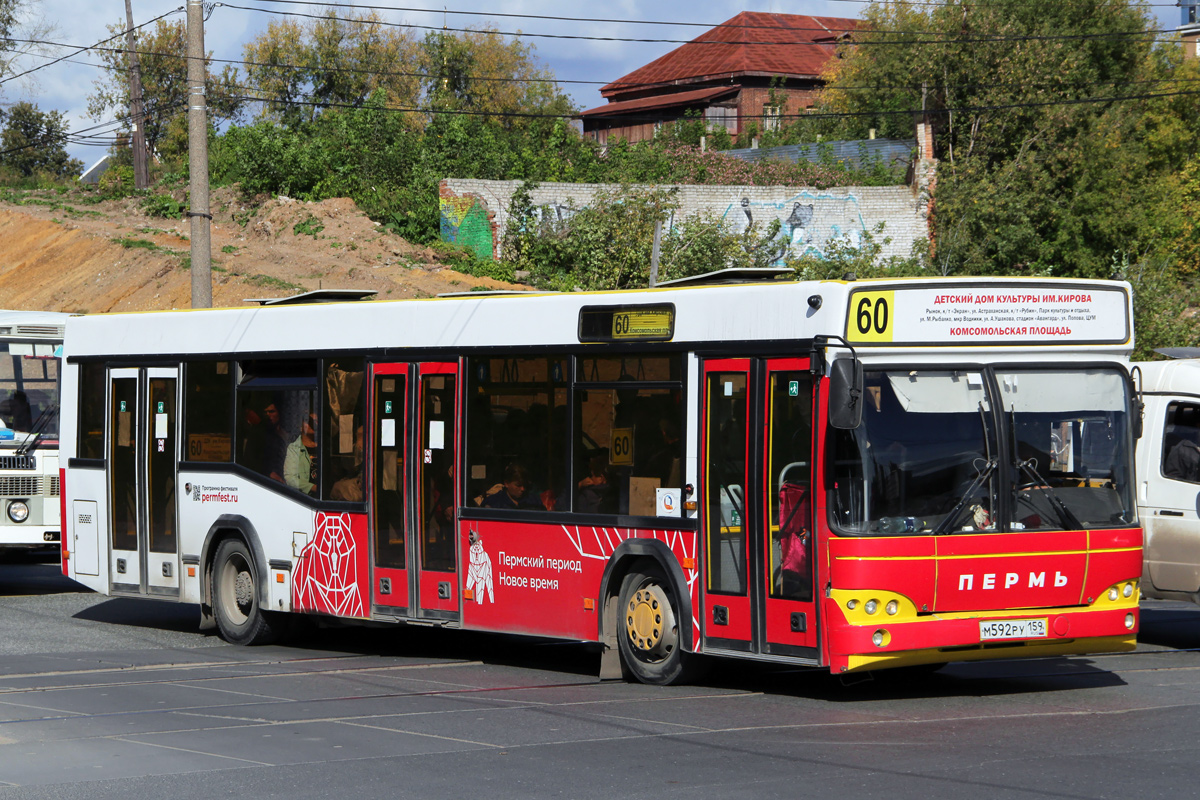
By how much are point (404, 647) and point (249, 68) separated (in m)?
68.4

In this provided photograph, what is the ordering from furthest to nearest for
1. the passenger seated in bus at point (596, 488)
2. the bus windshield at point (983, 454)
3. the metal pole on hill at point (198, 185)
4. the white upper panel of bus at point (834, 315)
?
the metal pole on hill at point (198, 185)
the passenger seated in bus at point (596, 488)
the white upper panel of bus at point (834, 315)
the bus windshield at point (983, 454)

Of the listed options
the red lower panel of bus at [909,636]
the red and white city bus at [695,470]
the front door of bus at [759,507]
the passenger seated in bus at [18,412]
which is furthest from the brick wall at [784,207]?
the red lower panel of bus at [909,636]

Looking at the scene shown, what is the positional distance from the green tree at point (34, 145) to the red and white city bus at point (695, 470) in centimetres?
8247

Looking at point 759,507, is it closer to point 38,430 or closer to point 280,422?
point 280,422

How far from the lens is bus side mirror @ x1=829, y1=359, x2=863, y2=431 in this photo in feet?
28.4

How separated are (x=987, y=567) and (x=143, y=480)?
8595mm

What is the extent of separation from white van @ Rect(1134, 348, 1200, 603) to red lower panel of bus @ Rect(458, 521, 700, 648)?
495 centimetres

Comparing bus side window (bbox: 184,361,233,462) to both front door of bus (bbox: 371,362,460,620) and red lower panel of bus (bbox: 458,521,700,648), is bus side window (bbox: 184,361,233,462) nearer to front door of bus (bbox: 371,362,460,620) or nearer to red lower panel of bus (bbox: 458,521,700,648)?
front door of bus (bbox: 371,362,460,620)

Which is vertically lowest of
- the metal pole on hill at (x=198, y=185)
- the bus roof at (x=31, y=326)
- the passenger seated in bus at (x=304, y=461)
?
the passenger seated in bus at (x=304, y=461)

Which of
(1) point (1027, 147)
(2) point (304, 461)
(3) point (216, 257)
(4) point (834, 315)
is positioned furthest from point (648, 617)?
(1) point (1027, 147)

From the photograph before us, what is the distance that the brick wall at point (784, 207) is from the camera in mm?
41438

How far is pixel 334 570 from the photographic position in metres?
12.6

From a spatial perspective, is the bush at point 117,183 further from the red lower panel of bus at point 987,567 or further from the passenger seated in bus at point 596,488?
the red lower panel of bus at point 987,567

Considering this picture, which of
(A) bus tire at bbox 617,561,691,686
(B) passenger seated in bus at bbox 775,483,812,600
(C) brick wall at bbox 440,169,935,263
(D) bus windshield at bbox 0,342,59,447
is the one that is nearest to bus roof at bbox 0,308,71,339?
(D) bus windshield at bbox 0,342,59,447
